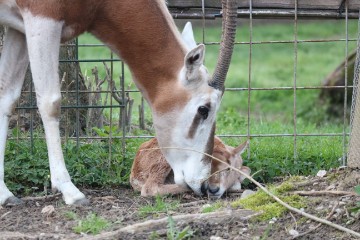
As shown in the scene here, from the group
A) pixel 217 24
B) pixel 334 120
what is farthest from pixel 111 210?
pixel 217 24

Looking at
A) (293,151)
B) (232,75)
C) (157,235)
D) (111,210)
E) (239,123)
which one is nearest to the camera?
(157,235)

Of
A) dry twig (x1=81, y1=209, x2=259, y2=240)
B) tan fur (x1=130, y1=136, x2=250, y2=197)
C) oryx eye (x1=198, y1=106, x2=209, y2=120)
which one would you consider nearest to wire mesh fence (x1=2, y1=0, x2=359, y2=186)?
tan fur (x1=130, y1=136, x2=250, y2=197)

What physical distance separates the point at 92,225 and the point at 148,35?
1737 mm

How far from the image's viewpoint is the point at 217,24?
22844 millimetres

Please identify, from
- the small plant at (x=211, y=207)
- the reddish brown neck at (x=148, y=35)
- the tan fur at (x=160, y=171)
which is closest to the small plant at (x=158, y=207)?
the small plant at (x=211, y=207)

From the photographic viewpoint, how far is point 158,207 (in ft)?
22.5

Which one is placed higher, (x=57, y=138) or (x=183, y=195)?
(x=57, y=138)

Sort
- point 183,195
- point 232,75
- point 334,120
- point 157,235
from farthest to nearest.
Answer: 1. point 232,75
2. point 334,120
3. point 183,195
4. point 157,235

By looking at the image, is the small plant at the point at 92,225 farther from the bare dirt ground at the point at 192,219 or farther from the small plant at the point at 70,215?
the small plant at the point at 70,215

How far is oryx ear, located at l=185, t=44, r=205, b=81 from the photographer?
6878mm

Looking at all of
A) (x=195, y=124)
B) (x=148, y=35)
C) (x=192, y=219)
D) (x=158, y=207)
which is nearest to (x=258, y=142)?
(x=195, y=124)

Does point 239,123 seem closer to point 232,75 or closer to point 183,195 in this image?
point 183,195

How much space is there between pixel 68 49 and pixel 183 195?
2373 mm

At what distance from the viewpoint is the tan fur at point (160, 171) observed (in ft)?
24.8
